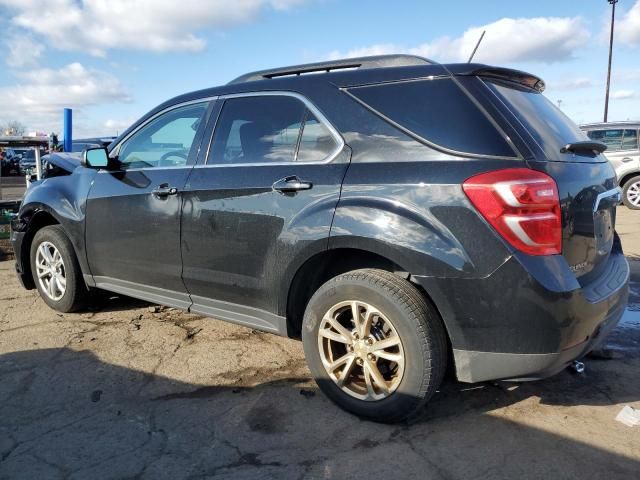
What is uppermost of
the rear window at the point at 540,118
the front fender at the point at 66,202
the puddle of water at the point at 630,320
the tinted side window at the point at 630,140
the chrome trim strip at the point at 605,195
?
the tinted side window at the point at 630,140

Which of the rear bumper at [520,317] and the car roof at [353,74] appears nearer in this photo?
the rear bumper at [520,317]

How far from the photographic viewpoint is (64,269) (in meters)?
4.62

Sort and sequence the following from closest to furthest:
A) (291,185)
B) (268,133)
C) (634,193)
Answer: (291,185)
(268,133)
(634,193)

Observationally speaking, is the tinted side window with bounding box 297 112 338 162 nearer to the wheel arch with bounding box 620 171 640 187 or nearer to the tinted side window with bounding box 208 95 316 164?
the tinted side window with bounding box 208 95 316 164

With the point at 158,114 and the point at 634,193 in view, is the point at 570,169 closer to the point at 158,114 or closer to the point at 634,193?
the point at 158,114

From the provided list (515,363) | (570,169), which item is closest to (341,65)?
(570,169)

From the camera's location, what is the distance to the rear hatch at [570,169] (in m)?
2.55

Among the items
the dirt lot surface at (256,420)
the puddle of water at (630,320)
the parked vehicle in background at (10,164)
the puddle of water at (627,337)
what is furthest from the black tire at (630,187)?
the parked vehicle in background at (10,164)

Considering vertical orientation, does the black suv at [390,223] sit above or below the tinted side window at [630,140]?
below

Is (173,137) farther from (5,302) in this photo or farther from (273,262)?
(5,302)

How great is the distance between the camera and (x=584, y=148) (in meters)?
2.88

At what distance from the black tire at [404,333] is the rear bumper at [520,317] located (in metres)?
0.08

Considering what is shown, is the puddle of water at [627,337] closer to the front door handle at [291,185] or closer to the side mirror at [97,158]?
the front door handle at [291,185]

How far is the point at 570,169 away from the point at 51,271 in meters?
4.23
